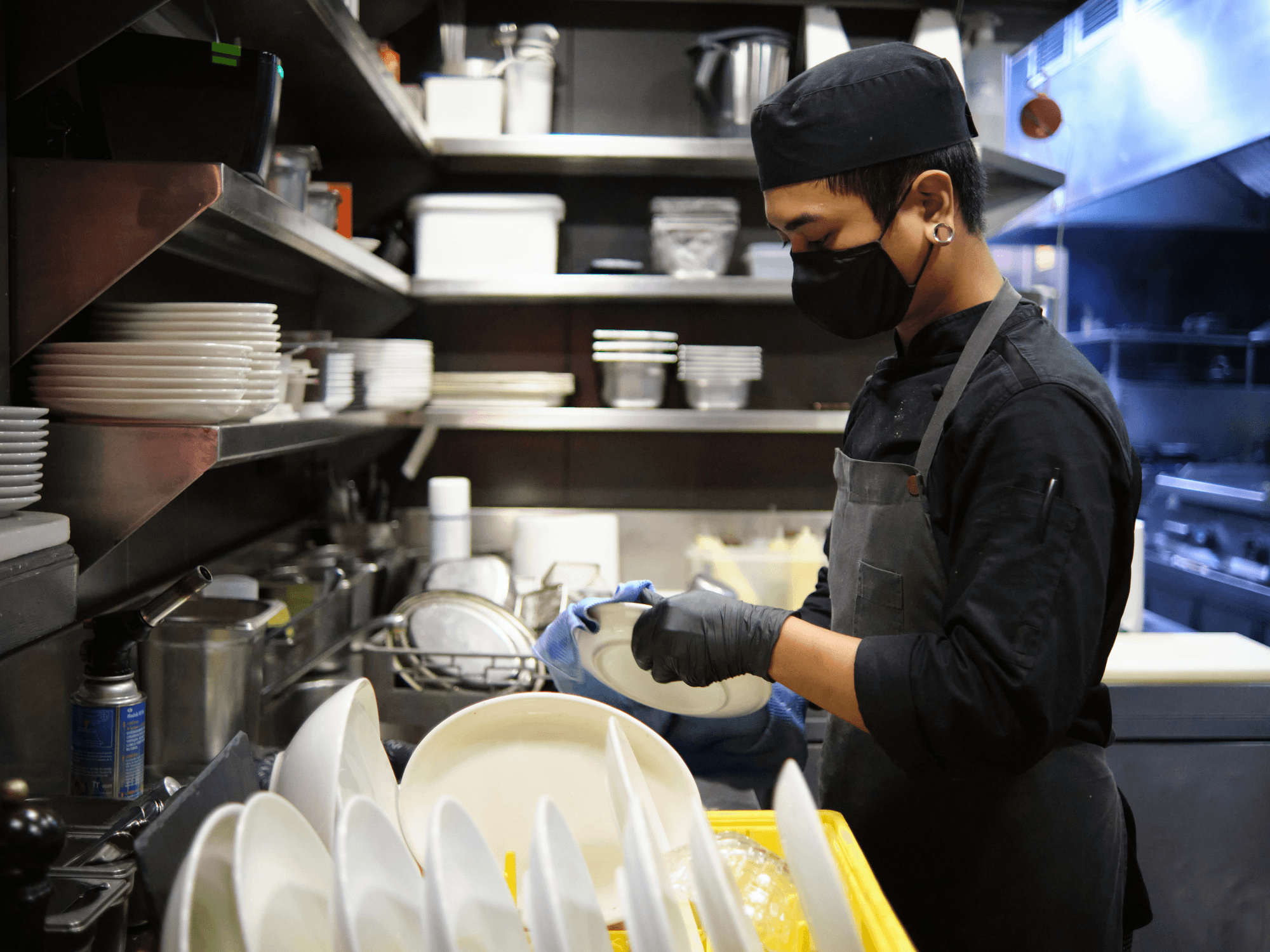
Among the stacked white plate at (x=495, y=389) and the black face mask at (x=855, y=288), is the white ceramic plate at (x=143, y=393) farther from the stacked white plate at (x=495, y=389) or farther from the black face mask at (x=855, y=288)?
the stacked white plate at (x=495, y=389)

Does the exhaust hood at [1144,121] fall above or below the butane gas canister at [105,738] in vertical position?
above

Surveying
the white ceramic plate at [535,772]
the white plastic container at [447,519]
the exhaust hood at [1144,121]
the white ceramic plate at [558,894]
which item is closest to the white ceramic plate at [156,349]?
the white ceramic plate at [535,772]

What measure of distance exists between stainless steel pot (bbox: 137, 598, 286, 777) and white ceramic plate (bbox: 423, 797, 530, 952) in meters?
0.78

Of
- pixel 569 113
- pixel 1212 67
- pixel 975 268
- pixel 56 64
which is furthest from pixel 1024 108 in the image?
pixel 56 64

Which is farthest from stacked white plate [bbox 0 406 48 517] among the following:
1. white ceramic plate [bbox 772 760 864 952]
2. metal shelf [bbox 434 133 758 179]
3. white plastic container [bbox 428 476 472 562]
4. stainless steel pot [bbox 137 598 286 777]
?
metal shelf [bbox 434 133 758 179]

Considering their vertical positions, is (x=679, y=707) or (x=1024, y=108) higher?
(x=1024, y=108)

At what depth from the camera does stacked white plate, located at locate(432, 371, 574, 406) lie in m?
2.66

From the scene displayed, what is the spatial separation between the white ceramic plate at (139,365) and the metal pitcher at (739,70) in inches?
68.7

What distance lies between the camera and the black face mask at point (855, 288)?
47.7 inches

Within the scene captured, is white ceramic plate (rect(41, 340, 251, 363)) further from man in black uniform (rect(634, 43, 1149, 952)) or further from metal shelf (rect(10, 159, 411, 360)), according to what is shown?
man in black uniform (rect(634, 43, 1149, 952))

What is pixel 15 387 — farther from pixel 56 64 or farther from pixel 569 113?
pixel 569 113

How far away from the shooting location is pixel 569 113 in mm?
2951

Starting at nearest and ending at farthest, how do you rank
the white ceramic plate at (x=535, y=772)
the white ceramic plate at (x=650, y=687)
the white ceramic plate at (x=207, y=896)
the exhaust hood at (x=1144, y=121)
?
the white ceramic plate at (x=207, y=896) → the white ceramic plate at (x=535, y=772) → the white ceramic plate at (x=650, y=687) → the exhaust hood at (x=1144, y=121)

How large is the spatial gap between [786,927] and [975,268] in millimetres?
817
